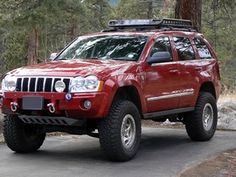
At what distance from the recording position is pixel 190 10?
14.9m

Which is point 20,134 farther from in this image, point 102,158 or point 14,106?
point 102,158

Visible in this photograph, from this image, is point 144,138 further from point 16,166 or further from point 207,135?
point 16,166

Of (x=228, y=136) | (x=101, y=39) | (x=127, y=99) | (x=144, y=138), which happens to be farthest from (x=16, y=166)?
(x=228, y=136)

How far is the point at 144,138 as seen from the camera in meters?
11.2

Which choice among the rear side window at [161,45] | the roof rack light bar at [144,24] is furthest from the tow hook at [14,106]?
the roof rack light bar at [144,24]

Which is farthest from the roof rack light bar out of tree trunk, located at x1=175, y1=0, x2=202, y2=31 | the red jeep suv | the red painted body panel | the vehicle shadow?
tree trunk, located at x1=175, y1=0, x2=202, y2=31

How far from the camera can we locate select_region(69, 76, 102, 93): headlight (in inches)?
313

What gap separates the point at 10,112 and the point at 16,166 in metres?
0.88

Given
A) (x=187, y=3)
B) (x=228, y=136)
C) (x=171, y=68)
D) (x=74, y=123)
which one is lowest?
(x=228, y=136)

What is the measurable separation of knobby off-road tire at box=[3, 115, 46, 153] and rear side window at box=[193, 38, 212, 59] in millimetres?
3662

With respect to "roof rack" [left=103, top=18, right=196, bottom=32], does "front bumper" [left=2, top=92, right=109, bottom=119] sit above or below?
Answer: below

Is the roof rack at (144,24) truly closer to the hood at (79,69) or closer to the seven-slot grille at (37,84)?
the hood at (79,69)

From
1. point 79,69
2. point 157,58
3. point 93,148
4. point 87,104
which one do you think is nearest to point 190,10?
point 157,58

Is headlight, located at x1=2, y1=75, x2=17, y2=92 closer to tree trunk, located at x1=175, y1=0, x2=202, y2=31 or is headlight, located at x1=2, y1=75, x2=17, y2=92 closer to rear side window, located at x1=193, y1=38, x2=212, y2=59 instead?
rear side window, located at x1=193, y1=38, x2=212, y2=59
